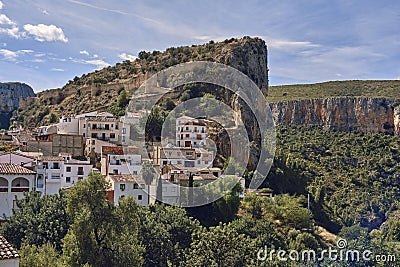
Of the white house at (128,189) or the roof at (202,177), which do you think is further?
the roof at (202,177)

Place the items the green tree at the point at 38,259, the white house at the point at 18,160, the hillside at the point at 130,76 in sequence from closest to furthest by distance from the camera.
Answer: the green tree at the point at 38,259 → the white house at the point at 18,160 → the hillside at the point at 130,76

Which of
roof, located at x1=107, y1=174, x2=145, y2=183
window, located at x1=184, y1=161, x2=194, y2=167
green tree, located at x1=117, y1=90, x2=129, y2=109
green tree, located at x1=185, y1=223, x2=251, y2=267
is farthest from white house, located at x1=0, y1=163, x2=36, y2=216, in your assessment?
green tree, located at x1=117, y1=90, x2=129, y2=109

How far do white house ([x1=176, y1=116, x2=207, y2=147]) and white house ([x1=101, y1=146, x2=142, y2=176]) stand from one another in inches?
313

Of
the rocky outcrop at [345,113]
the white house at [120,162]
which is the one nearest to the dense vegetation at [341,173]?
the rocky outcrop at [345,113]

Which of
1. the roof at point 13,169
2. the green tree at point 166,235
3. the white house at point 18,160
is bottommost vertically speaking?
the green tree at point 166,235

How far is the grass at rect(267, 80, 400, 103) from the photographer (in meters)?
73.8

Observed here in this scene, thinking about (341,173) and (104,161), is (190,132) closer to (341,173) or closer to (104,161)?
(104,161)

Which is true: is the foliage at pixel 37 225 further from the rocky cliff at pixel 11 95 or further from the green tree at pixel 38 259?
the rocky cliff at pixel 11 95

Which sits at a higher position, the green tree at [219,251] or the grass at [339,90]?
the grass at [339,90]

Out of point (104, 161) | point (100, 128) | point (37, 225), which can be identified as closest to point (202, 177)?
point (104, 161)

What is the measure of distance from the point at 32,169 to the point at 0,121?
75559mm

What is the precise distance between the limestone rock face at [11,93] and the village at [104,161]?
7151cm

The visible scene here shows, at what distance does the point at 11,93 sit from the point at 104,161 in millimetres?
93410

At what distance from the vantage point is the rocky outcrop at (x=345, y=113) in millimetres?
69625
